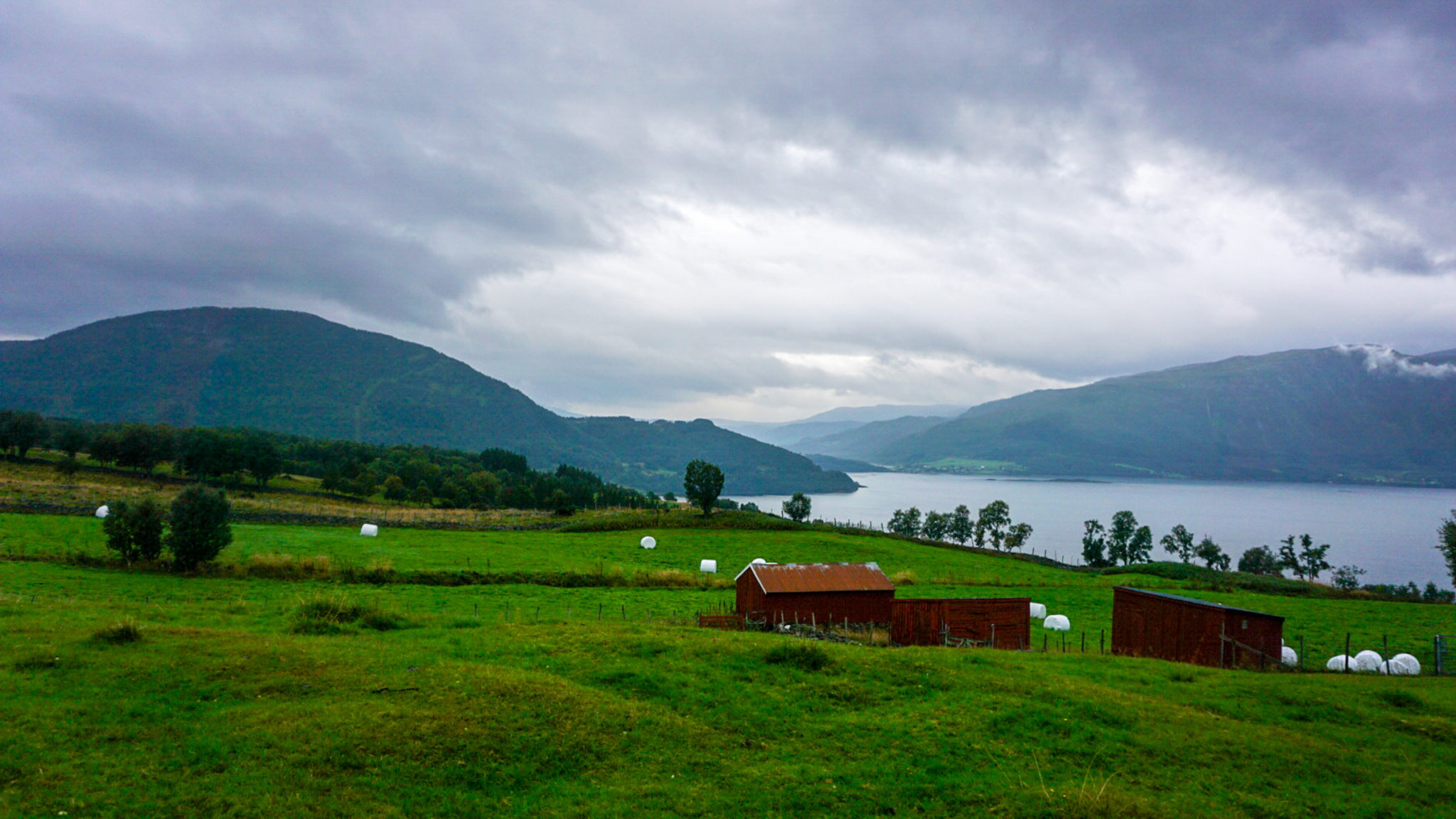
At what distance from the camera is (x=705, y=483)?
87.0 meters

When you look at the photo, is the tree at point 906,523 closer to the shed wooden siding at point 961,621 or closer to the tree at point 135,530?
the shed wooden siding at point 961,621

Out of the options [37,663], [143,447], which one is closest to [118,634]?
[37,663]

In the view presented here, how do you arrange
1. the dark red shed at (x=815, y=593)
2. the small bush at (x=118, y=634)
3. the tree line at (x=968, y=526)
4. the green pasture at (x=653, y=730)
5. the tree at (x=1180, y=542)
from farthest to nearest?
1. the tree line at (x=968, y=526)
2. the tree at (x=1180, y=542)
3. the dark red shed at (x=815, y=593)
4. the small bush at (x=118, y=634)
5. the green pasture at (x=653, y=730)

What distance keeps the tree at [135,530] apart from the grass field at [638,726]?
12.5 meters

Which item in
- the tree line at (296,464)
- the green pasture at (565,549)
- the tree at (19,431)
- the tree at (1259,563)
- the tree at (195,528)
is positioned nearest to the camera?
the tree at (195,528)

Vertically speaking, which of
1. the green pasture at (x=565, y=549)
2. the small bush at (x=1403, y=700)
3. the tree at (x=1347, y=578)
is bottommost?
the tree at (x=1347, y=578)

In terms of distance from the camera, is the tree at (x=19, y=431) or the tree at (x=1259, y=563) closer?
the tree at (x=19, y=431)

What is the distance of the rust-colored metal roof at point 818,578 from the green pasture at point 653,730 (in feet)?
33.5

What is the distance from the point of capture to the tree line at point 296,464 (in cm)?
9344

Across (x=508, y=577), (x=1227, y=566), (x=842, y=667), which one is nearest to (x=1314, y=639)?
(x=842, y=667)

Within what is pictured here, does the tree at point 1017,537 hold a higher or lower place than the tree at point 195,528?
lower

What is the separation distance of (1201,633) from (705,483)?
208ft

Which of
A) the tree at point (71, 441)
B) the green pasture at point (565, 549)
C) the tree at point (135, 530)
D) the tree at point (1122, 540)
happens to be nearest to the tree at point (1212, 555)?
the tree at point (1122, 540)

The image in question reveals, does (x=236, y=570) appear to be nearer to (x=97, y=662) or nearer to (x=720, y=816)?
(x=97, y=662)
